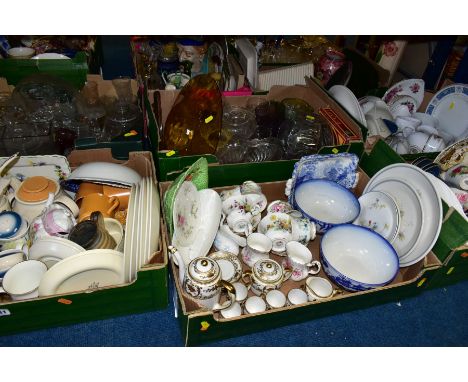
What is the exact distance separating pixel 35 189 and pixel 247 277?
663 mm

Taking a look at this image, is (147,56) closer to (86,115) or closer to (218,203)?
(86,115)

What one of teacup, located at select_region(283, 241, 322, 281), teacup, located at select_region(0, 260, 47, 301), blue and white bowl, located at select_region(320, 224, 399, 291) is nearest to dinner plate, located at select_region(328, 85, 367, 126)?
blue and white bowl, located at select_region(320, 224, 399, 291)

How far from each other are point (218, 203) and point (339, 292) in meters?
0.42

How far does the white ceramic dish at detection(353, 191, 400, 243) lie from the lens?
1.14 metres

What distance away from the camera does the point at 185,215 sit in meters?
0.97

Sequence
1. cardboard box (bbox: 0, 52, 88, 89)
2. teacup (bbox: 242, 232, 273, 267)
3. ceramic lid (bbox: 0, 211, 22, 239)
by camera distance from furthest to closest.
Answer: cardboard box (bbox: 0, 52, 88, 89)
teacup (bbox: 242, 232, 273, 267)
ceramic lid (bbox: 0, 211, 22, 239)

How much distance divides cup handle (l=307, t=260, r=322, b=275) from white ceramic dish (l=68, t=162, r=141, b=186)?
57 centimetres

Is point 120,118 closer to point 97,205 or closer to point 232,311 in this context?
point 97,205

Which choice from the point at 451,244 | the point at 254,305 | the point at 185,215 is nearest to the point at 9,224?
the point at 185,215

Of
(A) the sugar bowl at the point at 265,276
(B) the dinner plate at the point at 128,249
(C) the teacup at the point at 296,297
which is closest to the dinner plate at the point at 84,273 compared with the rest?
(B) the dinner plate at the point at 128,249

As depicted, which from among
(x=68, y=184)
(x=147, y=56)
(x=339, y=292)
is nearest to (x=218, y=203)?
(x=339, y=292)

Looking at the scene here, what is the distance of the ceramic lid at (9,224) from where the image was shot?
0.96 m

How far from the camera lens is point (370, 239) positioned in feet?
3.72

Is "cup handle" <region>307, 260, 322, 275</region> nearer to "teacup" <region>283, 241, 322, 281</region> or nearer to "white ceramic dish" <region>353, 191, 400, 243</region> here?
"teacup" <region>283, 241, 322, 281</region>
